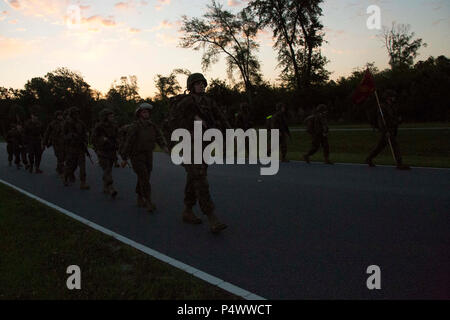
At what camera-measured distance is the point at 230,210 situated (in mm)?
6840

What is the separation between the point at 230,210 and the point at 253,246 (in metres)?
2.06

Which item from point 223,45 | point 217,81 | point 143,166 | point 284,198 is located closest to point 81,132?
point 143,166

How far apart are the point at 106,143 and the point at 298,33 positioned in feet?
117

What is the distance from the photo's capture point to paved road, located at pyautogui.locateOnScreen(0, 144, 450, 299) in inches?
144

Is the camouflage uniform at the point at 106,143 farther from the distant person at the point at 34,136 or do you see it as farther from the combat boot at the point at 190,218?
the distant person at the point at 34,136

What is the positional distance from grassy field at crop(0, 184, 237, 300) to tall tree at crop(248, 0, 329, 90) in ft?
118

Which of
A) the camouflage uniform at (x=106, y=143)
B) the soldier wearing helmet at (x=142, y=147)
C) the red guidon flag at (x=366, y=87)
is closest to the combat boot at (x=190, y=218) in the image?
the soldier wearing helmet at (x=142, y=147)

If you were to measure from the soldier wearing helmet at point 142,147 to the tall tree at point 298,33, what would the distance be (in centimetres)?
3353

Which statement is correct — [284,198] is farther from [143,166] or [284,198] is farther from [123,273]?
[123,273]

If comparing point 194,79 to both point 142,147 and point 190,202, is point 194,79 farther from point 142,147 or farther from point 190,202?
point 142,147

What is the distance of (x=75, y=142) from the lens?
33.6 ft

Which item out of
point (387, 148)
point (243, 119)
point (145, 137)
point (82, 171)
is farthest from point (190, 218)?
point (387, 148)

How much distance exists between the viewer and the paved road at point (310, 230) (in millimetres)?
3668
